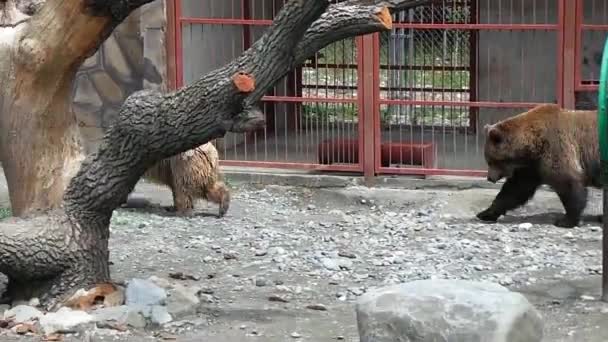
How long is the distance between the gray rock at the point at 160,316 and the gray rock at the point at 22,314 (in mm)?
611

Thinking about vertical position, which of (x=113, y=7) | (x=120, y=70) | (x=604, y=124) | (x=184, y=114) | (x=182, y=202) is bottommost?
(x=182, y=202)

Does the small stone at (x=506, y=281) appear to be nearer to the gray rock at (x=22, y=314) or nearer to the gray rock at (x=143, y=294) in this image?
the gray rock at (x=143, y=294)

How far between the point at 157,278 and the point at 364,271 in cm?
132

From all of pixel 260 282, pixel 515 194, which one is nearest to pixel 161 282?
pixel 260 282

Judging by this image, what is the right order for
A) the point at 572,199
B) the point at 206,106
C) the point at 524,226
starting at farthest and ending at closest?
the point at 524,226
the point at 572,199
the point at 206,106

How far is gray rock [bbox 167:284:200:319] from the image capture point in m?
6.72

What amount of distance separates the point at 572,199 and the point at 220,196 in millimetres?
2693

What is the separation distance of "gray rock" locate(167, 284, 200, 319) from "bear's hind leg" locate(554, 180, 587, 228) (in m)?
3.17

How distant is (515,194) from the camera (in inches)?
366

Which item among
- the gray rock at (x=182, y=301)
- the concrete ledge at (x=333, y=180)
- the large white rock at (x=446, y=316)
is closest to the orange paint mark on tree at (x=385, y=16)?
the large white rock at (x=446, y=316)

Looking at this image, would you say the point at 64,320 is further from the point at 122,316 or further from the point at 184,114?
the point at 184,114

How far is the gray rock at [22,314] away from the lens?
6594mm

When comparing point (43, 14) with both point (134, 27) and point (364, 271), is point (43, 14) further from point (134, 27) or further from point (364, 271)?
point (134, 27)

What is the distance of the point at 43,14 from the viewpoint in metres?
6.91
